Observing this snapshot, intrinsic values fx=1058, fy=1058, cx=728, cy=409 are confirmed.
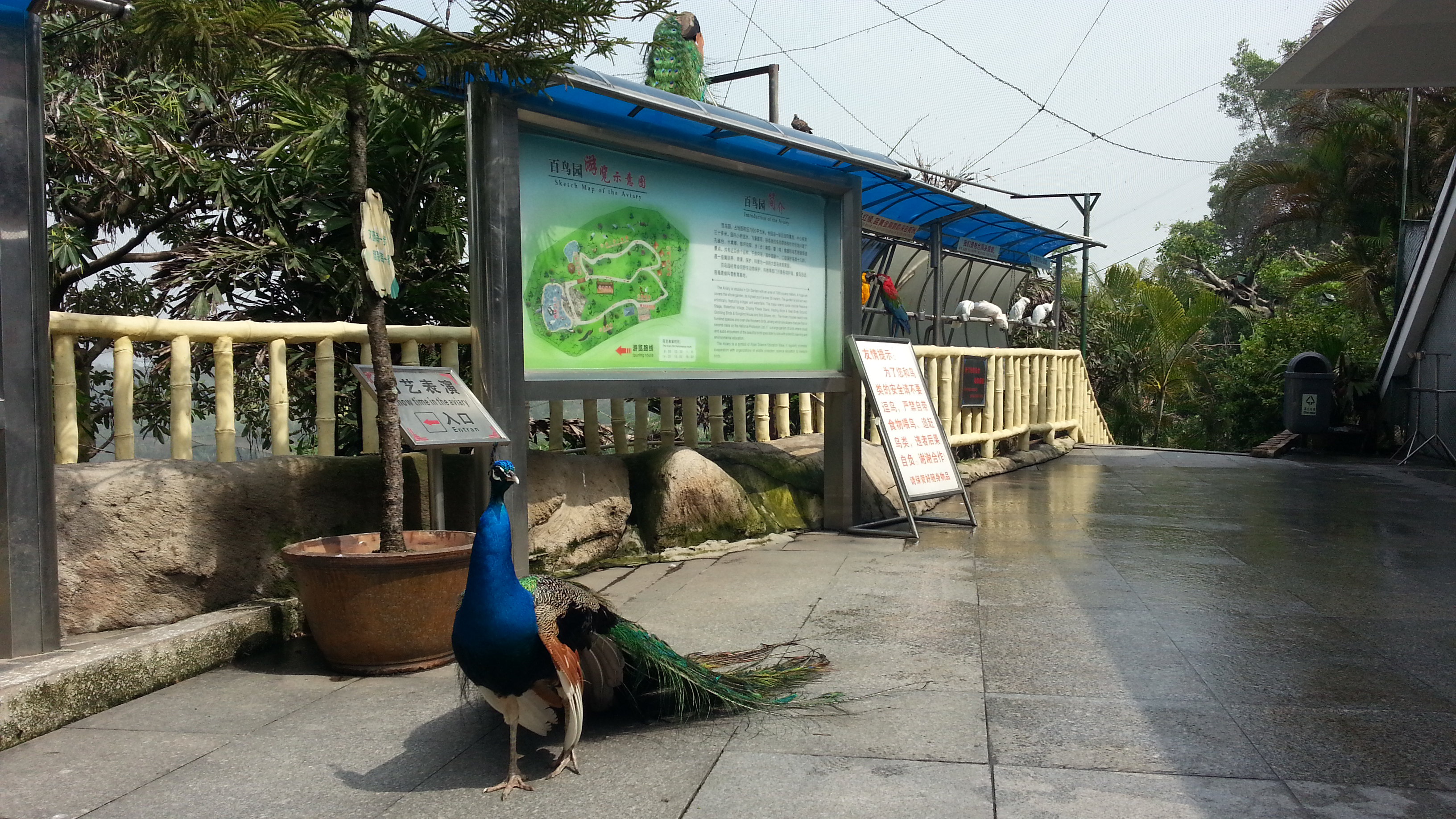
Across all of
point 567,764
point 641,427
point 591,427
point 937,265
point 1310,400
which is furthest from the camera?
point 1310,400

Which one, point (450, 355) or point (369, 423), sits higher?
point (450, 355)

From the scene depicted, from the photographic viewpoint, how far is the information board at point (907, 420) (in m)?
7.20

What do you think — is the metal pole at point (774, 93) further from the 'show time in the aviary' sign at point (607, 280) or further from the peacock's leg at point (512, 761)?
the peacock's leg at point (512, 761)

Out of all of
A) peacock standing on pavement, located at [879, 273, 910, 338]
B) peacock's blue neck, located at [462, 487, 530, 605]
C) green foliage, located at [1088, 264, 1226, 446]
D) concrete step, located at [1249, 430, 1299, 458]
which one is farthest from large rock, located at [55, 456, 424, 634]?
green foliage, located at [1088, 264, 1226, 446]

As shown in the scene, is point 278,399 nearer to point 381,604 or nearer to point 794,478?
point 381,604

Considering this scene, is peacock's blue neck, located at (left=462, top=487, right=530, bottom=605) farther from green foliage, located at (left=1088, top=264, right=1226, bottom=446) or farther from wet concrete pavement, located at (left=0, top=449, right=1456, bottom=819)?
green foliage, located at (left=1088, top=264, right=1226, bottom=446)

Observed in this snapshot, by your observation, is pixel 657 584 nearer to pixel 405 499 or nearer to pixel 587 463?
pixel 587 463

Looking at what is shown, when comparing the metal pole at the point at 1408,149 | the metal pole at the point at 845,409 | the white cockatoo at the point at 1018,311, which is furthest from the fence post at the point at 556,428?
the metal pole at the point at 1408,149

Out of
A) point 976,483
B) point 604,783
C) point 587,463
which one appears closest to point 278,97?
point 587,463

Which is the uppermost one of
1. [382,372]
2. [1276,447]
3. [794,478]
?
[382,372]

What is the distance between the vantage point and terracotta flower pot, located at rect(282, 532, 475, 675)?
3941mm

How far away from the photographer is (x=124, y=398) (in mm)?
4492

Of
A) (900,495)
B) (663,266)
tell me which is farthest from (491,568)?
(900,495)

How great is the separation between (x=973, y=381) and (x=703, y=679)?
7.86m
